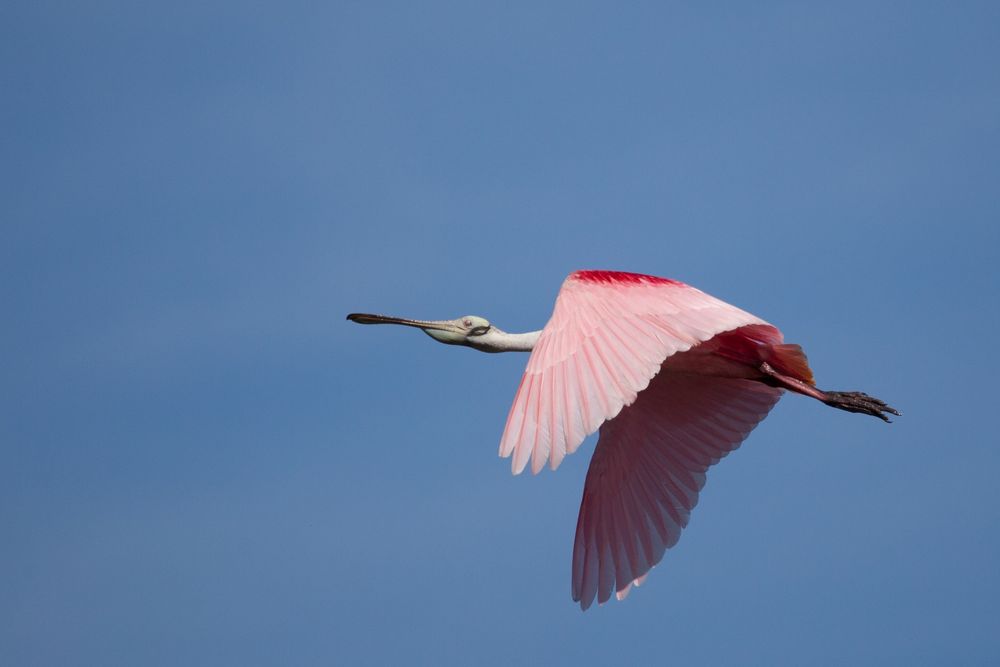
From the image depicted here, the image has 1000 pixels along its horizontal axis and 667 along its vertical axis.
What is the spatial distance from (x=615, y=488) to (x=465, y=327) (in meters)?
2.04

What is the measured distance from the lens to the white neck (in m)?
13.3

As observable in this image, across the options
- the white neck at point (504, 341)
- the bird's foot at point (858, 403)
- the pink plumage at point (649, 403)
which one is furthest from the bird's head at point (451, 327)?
the bird's foot at point (858, 403)

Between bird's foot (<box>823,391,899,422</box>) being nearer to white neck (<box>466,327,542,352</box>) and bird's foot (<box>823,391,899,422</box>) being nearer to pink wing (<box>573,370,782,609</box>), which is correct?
pink wing (<box>573,370,782,609</box>)

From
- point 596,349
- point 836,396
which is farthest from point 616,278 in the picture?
point 836,396

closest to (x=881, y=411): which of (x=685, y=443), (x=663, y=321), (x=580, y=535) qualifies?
(x=685, y=443)

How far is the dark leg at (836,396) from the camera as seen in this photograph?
11984 millimetres

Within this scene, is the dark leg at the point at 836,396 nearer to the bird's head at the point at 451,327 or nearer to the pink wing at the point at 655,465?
the pink wing at the point at 655,465

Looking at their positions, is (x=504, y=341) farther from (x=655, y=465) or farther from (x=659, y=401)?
(x=655, y=465)

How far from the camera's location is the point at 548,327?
9430 millimetres

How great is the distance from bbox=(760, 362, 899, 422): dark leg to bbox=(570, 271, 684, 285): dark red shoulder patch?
2057 millimetres

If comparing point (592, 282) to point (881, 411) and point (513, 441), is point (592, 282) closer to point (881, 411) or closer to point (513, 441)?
point (513, 441)

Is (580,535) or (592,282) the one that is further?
(580,535)

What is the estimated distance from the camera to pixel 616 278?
999cm

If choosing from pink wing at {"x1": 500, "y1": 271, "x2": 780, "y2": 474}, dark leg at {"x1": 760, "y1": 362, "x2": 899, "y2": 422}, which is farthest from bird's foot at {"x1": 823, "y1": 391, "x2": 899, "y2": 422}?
pink wing at {"x1": 500, "y1": 271, "x2": 780, "y2": 474}
